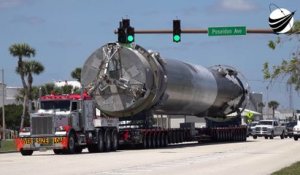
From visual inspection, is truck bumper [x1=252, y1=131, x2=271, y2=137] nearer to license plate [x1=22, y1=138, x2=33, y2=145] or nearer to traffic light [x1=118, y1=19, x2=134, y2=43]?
license plate [x1=22, y1=138, x2=33, y2=145]

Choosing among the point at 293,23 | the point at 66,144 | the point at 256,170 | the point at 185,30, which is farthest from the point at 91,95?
the point at 293,23

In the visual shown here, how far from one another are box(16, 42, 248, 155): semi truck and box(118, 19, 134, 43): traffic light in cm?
823

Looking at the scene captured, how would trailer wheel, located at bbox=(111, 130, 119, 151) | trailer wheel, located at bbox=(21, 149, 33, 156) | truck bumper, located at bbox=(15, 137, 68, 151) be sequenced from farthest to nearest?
trailer wheel, located at bbox=(111, 130, 119, 151) < trailer wheel, located at bbox=(21, 149, 33, 156) < truck bumper, located at bbox=(15, 137, 68, 151)

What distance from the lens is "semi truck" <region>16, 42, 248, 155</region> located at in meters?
36.8

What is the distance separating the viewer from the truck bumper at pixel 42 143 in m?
36.1

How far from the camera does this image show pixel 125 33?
2986 cm

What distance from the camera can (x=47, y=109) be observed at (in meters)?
37.2

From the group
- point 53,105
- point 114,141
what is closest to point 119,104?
point 114,141

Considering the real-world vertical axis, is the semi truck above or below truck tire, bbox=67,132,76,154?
above

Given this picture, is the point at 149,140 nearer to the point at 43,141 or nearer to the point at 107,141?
the point at 107,141

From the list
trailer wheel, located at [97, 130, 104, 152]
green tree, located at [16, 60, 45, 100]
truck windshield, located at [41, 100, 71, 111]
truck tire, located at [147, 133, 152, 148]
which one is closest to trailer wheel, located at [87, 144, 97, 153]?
trailer wheel, located at [97, 130, 104, 152]

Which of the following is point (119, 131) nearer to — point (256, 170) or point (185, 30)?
point (185, 30)

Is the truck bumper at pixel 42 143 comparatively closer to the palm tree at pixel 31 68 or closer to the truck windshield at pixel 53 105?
the truck windshield at pixel 53 105

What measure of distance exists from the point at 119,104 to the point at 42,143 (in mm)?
6294
